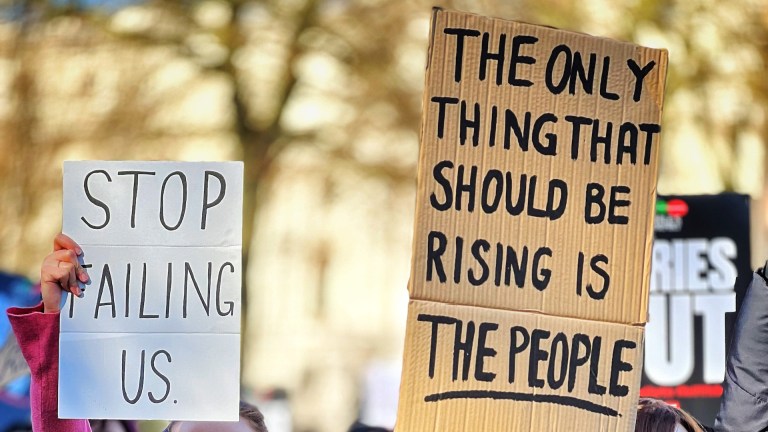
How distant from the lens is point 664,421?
295 cm

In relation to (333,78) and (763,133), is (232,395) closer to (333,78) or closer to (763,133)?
(333,78)

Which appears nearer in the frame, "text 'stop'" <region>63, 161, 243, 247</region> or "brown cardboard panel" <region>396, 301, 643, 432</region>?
"brown cardboard panel" <region>396, 301, 643, 432</region>

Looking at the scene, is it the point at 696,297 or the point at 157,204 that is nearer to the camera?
the point at 157,204

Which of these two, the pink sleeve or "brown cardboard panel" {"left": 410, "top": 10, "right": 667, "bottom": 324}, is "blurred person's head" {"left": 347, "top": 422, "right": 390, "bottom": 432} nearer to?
the pink sleeve

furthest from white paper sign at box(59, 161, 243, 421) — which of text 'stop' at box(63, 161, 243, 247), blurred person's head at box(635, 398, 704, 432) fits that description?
blurred person's head at box(635, 398, 704, 432)

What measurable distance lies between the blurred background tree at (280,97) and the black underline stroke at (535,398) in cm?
750

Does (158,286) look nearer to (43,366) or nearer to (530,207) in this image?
(43,366)

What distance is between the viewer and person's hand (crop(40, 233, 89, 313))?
2783 millimetres

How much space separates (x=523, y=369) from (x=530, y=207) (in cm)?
32

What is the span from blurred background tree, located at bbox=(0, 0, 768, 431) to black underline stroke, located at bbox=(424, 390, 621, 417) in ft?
24.6

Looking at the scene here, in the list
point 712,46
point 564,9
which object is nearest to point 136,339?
point 564,9

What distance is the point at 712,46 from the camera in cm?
1135

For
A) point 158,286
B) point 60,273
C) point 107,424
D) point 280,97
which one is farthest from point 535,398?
point 280,97

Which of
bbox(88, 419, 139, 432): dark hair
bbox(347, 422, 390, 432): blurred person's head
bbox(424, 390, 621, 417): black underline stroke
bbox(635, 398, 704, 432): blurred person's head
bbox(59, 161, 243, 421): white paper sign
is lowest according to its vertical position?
bbox(347, 422, 390, 432): blurred person's head
